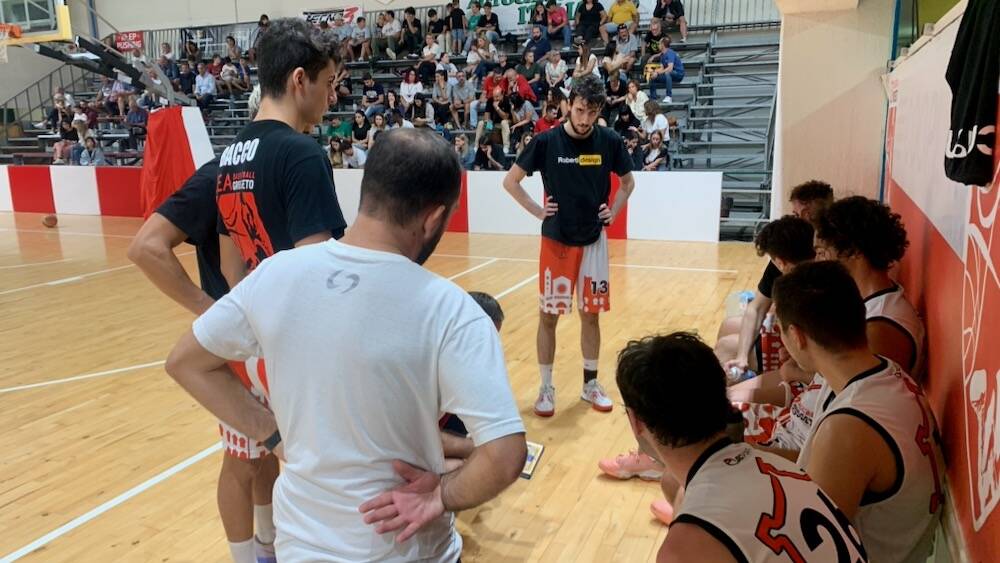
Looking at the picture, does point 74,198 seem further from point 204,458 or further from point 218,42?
point 204,458

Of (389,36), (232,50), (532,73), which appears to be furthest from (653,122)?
(232,50)

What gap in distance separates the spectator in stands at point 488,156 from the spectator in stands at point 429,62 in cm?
392

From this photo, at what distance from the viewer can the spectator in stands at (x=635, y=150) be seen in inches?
420

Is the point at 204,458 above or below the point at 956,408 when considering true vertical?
below

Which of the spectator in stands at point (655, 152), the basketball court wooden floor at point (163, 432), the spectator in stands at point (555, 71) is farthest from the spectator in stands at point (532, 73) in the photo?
the basketball court wooden floor at point (163, 432)

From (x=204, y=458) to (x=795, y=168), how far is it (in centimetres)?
Result: 502

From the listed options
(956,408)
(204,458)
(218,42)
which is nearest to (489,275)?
(204,458)

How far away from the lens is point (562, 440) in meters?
3.89

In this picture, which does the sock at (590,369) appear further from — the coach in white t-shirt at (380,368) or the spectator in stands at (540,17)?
the spectator in stands at (540,17)

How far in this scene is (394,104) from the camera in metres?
14.7

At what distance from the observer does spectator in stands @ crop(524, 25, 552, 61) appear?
572 inches

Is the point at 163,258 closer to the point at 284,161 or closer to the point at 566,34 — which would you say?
the point at 284,161

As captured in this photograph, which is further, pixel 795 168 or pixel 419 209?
pixel 795 168

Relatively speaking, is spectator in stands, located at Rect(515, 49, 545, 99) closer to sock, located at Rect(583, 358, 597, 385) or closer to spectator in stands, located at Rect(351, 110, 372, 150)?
spectator in stands, located at Rect(351, 110, 372, 150)
